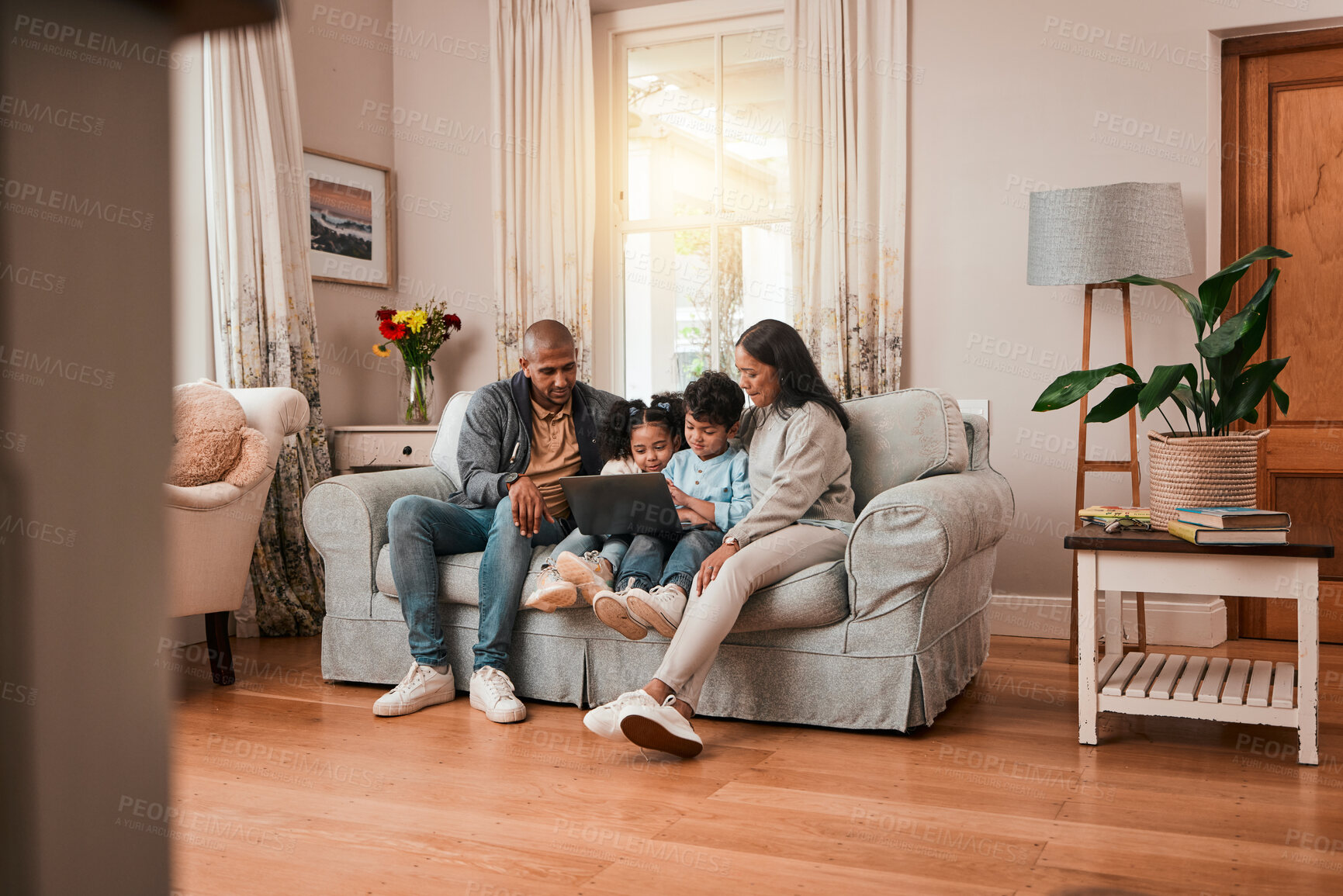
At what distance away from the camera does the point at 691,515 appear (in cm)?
277

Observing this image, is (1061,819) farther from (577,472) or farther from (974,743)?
(577,472)

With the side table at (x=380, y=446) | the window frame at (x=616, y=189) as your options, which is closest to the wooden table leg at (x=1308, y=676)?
the window frame at (x=616, y=189)

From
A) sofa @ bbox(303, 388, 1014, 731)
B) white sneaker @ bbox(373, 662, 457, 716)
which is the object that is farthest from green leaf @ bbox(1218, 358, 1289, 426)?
white sneaker @ bbox(373, 662, 457, 716)

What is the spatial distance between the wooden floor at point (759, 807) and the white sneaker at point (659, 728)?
0.13ft

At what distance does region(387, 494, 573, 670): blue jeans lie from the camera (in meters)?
2.74

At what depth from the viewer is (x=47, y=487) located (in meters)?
0.27

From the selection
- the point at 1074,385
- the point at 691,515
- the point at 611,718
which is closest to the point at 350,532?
the point at 691,515

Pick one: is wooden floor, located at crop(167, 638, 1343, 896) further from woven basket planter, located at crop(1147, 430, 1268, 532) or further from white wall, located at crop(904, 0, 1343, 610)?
white wall, located at crop(904, 0, 1343, 610)

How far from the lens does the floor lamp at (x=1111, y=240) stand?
313 centimetres

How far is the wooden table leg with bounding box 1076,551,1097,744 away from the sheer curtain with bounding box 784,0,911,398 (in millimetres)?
1468

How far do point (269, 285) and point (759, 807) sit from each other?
271cm

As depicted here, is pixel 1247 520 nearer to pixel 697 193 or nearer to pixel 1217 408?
pixel 1217 408

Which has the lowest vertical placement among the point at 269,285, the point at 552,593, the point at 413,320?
the point at 552,593

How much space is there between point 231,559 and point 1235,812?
8.37 ft
